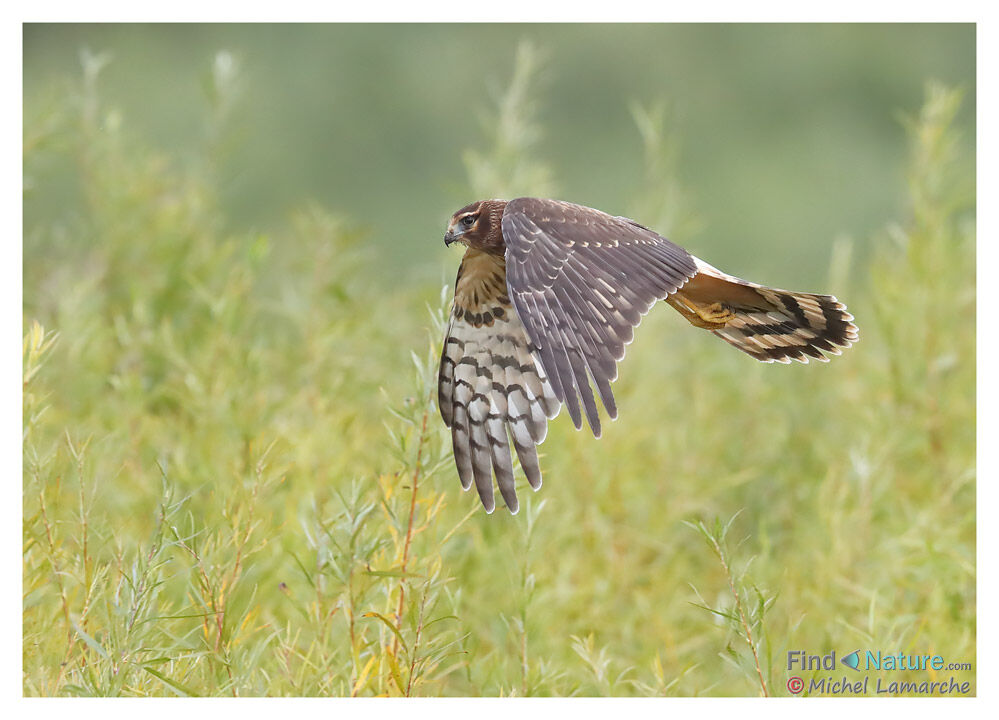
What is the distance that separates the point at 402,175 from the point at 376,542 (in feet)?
16.4

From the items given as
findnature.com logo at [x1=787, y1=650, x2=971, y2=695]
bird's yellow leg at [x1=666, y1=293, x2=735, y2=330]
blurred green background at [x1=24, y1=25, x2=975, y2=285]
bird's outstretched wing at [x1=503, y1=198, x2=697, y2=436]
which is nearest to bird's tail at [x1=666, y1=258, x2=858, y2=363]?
bird's yellow leg at [x1=666, y1=293, x2=735, y2=330]

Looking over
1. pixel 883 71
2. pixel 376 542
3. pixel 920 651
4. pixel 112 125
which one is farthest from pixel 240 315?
pixel 883 71

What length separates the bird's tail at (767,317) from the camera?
7.67ft

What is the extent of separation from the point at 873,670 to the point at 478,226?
118 centimetres

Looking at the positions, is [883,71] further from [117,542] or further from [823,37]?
[117,542]

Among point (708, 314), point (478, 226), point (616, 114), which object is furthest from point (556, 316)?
point (616, 114)

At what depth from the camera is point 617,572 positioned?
274 centimetres

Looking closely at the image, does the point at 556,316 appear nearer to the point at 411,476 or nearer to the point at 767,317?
the point at 411,476

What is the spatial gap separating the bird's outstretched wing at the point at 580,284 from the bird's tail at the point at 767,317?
0.22 m

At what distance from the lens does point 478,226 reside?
237cm

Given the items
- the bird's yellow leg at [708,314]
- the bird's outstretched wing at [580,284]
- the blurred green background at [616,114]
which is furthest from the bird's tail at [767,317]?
the blurred green background at [616,114]

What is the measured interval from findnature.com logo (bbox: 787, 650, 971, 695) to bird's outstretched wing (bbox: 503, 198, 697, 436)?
0.64 meters

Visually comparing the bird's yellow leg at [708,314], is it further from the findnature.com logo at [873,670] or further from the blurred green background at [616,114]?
the blurred green background at [616,114]

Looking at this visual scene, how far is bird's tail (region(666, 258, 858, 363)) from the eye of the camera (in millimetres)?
2338
